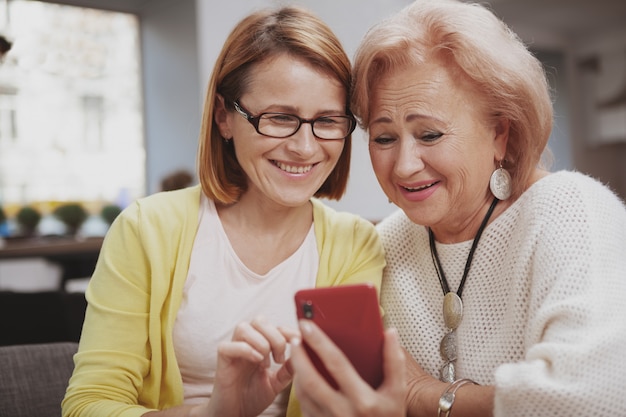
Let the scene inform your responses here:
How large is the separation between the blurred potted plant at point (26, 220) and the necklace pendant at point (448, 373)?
410 cm

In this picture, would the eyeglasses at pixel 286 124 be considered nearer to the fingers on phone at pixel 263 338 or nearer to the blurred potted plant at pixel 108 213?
the fingers on phone at pixel 263 338

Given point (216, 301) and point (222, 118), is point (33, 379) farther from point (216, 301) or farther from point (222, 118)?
point (222, 118)

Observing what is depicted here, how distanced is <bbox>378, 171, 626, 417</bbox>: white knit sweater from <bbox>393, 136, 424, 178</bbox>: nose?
22cm

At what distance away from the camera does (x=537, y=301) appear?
4.29 feet

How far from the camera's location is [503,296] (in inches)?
57.2

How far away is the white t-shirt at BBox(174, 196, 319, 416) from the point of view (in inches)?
60.5

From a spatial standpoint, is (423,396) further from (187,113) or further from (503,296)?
(187,113)

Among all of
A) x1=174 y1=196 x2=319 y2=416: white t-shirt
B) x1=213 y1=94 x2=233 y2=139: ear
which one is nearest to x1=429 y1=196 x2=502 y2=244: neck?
x1=174 y1=196 x2=319 y2=416: white t-shirt

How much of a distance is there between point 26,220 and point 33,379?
3.54 m

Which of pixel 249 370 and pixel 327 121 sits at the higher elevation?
pixel 327 121

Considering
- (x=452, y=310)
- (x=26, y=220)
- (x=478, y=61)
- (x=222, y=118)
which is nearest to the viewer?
(x=478, y=61)

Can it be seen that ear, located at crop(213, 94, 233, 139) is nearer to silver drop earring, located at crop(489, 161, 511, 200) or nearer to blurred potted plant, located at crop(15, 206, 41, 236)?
silver drop earring, located at crop(489, 161, 511, 200)

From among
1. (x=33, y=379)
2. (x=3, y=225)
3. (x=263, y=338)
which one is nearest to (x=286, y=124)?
(x=263, y=338)

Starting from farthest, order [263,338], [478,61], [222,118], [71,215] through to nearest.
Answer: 1. [71,215]
2. [222,118]
3. [478,61]
4. [263,338]
